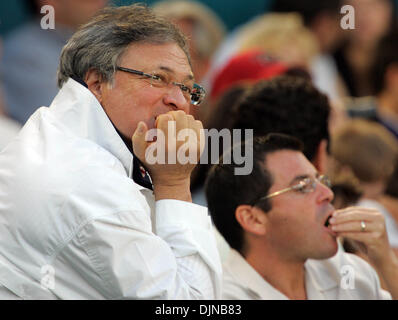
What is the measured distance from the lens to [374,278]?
9.72 feet

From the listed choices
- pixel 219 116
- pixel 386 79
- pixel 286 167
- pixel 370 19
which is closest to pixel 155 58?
pixel 286 167

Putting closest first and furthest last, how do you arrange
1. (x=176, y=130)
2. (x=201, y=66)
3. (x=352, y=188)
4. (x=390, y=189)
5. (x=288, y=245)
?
(x=176, y=130)
(x=288, y=245)
(x=352, y=188)
(x=390, y=189)
(x=201, y=66)

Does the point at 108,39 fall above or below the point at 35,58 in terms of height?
below

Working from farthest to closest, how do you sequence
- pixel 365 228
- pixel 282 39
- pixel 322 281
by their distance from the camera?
1. pixel 282 39
2. pixel 322 281
3. pixel 365 228

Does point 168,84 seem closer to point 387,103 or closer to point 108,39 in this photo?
point 108,39

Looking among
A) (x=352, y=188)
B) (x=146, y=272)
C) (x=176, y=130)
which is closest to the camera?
(x=146, y=272)

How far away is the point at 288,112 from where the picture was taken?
11.0 ft

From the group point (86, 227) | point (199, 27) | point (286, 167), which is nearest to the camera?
point (86, 227)

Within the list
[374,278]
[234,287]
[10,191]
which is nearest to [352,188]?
[374,278]

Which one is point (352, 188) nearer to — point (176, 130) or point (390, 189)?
point (390, 189)

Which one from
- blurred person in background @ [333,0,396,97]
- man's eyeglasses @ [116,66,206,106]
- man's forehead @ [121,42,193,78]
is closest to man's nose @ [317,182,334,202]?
man's eyeglasses @ [116,66,206,106]

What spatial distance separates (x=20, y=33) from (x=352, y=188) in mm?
2163

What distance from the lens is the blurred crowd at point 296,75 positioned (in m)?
3.46

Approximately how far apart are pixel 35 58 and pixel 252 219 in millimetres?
2051
